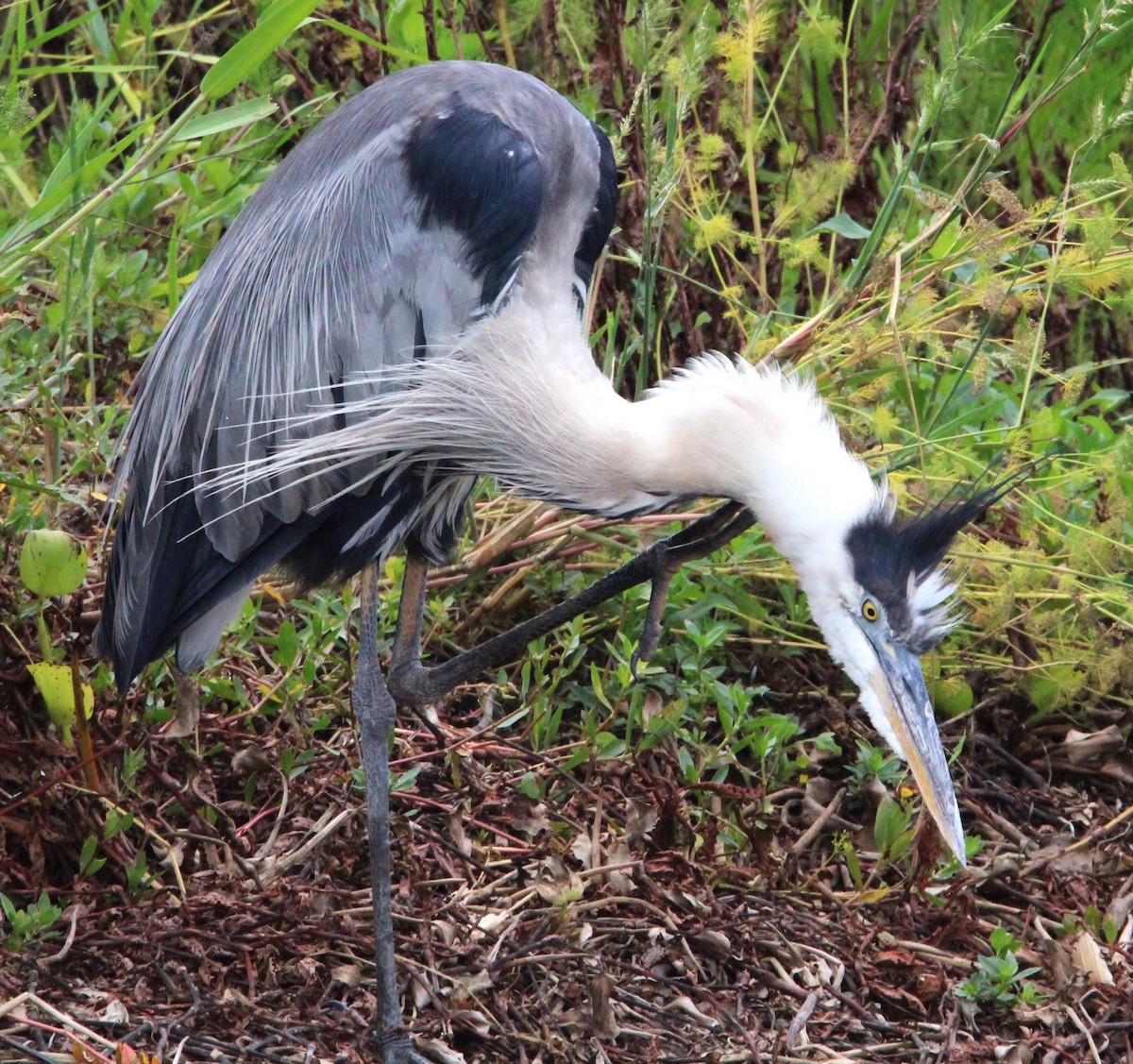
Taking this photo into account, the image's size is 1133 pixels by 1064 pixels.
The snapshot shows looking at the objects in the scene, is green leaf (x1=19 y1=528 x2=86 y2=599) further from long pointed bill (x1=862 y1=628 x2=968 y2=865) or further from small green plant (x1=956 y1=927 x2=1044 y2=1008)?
small green plant (x1=956 y1=927 x2=1044 y2=1008)

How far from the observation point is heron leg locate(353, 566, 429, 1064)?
274 cm

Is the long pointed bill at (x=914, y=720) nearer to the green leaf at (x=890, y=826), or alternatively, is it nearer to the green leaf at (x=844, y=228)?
the green leaf at (x=890, y=826)

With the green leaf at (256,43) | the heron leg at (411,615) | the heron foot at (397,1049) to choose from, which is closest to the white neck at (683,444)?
the heron leg at (411,615)

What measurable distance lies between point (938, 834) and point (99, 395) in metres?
2.42

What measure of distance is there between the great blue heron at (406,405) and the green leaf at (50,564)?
0.18m

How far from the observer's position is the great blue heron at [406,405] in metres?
2.63

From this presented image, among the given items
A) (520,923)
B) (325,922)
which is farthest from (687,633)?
(325,922)

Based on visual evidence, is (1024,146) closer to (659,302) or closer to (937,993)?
(659,302)

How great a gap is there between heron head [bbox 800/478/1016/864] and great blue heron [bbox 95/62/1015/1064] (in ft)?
0.06

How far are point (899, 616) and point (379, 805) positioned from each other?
41.8 inches

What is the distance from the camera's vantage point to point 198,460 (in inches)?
119

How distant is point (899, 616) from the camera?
242 cm

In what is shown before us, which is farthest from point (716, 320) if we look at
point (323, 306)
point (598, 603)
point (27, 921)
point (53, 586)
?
point (27, 921)

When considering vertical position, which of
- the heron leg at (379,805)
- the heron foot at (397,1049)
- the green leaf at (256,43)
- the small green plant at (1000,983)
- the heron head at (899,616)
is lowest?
the small green plant at (1000,983)
